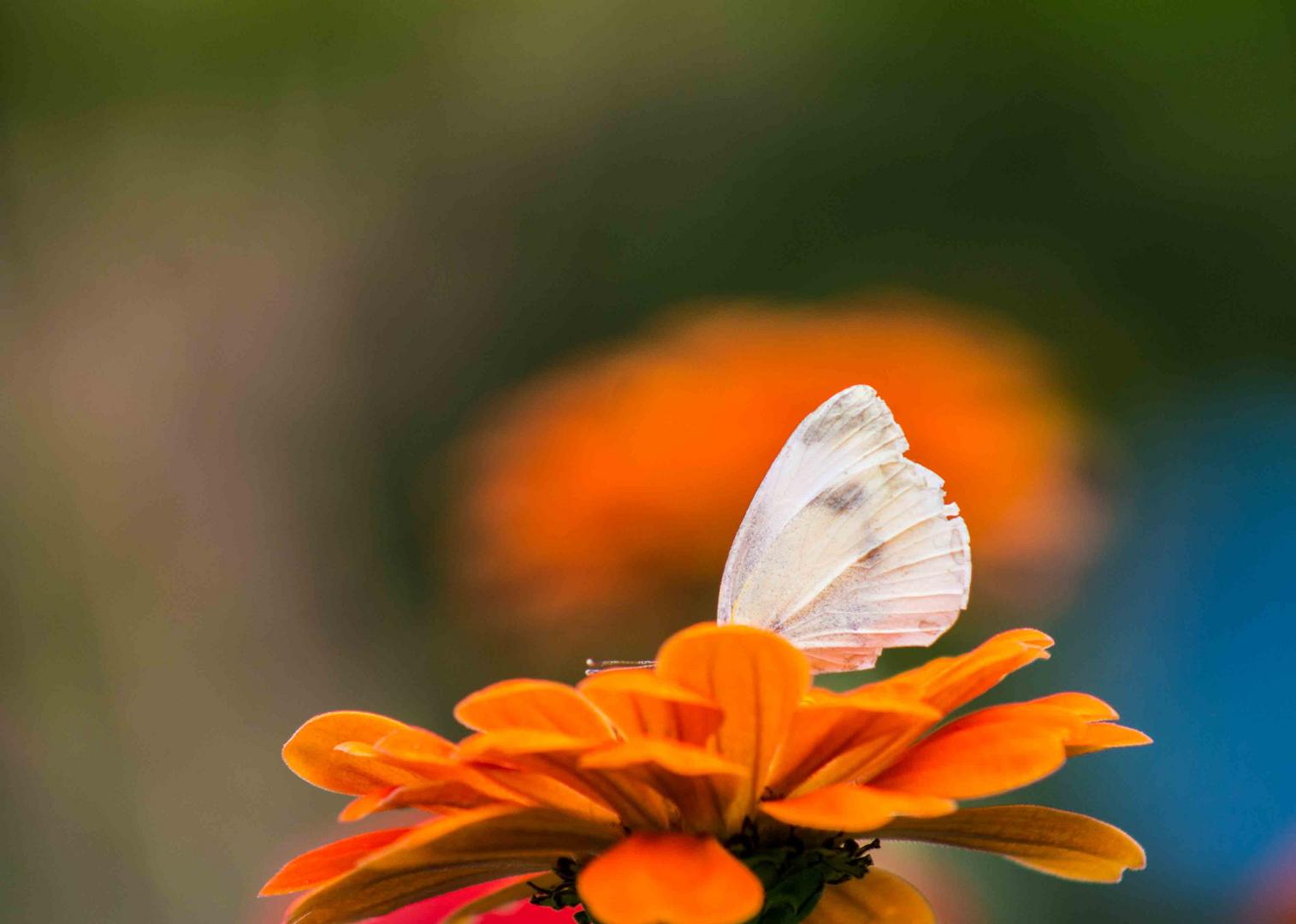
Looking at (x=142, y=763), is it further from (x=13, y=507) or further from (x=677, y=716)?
(x=677, y=716)


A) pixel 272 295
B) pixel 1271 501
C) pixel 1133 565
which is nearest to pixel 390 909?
pixel 1133 565

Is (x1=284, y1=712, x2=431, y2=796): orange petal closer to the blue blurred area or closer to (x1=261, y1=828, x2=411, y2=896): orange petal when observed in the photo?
(x1=261, y1=828, x2=411, y2=896): orange petal

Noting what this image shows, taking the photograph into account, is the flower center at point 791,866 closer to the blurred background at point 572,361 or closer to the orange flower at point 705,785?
the orange flower at point 705,785

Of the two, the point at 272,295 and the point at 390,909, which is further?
the point at 272,295

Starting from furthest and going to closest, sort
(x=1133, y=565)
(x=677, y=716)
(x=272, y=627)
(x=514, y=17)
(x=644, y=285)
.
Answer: (x=514, y=17)
(x=644, y=285)
(x=272, y=627)
(x=1133, y=565)
(x=677, y=716)

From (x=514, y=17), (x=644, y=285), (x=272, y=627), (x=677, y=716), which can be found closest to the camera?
(x=677, y=716)

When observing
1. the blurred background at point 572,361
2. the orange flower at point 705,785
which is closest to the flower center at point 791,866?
the orange flower at point 705,785

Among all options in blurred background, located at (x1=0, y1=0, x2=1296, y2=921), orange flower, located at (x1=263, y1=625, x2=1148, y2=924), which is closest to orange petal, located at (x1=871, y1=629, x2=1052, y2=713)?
orange flower, located at (x1=263, y1=625, x2=1148, y2=924)
